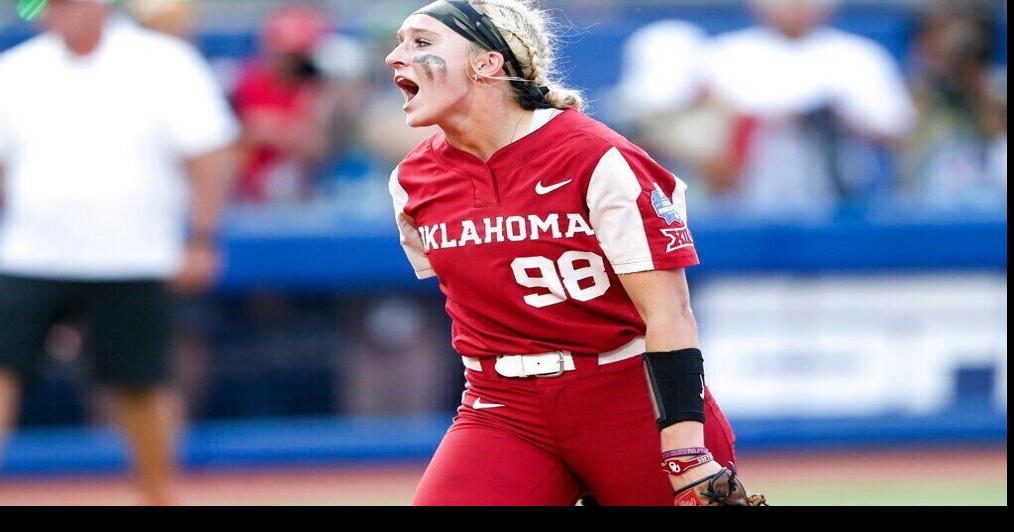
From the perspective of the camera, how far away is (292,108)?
30.1 feet

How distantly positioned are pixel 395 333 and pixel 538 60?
4.82 meters

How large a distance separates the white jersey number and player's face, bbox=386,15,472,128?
465 mm

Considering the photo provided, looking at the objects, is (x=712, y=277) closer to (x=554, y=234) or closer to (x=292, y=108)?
(x=292, y=108)

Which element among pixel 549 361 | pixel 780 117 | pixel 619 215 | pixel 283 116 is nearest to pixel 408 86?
pixel 619 215

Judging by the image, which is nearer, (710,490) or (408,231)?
(710,490)

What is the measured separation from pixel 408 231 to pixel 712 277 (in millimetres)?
4870

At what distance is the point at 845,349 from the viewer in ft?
30.0

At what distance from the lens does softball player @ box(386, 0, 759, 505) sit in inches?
153

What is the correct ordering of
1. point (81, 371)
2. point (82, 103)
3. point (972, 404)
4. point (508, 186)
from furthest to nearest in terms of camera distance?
point (972, 404), point (81, 371), point (82, 103), point (508, 186)

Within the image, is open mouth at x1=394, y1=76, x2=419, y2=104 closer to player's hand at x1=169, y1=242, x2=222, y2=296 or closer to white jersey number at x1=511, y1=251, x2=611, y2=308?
white jersey number at x1=511, y1=251, x2=611, y2=308

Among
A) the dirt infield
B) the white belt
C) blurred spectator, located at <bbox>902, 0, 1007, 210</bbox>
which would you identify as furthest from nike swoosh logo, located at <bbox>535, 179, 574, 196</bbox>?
blurred spectator, located at <bbox>902, 0, 1007, 210</bbox>

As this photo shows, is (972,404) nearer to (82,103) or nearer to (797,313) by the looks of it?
(797,313)

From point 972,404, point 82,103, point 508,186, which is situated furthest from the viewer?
point 972,404

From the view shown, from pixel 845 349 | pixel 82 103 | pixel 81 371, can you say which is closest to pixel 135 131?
pixel 82 103
